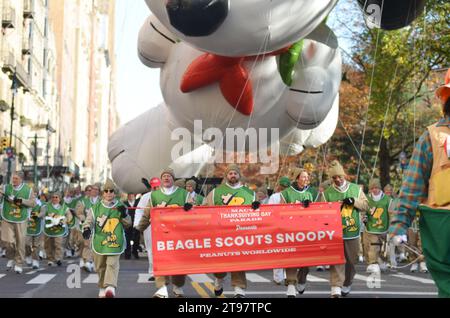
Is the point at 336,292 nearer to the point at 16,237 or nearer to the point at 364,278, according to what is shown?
the point at 364,278

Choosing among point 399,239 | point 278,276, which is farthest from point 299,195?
point 399,239

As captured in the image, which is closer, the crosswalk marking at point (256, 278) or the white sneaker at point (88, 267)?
the crosswalk marking at point (256, 278)

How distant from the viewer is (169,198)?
11.3 meters

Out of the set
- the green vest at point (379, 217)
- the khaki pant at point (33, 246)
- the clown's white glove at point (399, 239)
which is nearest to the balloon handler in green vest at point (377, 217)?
the green vest at point (379, 217)

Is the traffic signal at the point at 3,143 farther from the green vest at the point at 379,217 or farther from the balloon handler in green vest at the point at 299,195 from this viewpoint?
the balloon handler in green vest at the point at 299,195

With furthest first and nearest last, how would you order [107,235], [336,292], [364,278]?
[364,278] < [107,235] < [336,292]

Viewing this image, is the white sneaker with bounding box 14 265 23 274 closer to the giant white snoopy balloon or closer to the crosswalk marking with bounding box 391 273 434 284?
the giant white snoopy balloon

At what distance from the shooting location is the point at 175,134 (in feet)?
46.1

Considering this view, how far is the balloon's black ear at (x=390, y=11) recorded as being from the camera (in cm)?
1084

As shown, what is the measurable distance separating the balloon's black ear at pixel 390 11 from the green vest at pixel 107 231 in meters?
4.30

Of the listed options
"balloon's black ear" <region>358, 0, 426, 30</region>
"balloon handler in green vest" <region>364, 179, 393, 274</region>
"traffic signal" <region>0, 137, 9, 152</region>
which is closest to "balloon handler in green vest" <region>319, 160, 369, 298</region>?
"balloon's black ear" <region>358, 0, 426, 30</region>

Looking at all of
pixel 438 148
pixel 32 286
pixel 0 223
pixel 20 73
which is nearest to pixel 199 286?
pixel 32 286

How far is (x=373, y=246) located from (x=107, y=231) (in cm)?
559

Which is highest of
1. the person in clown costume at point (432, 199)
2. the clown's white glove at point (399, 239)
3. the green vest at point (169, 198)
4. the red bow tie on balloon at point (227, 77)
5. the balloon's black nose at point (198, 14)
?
the balloon's black nose at point (198, 14)
